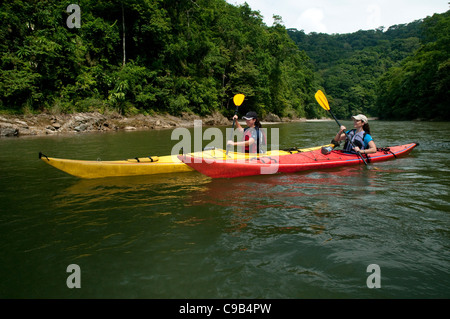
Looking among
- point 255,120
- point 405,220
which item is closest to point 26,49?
point 255,120

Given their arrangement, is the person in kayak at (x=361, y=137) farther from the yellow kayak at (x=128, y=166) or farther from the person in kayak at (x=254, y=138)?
the yellow kayak at (x=128, y=166)

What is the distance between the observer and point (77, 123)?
1490 cm

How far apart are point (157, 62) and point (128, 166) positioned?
1836 cm

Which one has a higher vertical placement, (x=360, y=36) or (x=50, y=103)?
(x=360, y=36)

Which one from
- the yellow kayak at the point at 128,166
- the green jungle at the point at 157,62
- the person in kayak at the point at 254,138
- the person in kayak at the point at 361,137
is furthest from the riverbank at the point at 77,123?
the person in kayak at the point at 361,137

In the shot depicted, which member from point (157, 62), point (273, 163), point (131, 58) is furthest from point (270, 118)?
point (273, 163)

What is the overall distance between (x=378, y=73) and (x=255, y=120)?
91.1 meters

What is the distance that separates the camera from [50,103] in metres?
15.2

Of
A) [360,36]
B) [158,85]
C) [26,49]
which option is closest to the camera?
[26,49]

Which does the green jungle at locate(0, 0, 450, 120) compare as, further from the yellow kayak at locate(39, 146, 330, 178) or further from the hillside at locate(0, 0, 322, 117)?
the yellow kayak at locate(39, 146, 330, 178)

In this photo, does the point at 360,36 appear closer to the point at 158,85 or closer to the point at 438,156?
the point at 158,85

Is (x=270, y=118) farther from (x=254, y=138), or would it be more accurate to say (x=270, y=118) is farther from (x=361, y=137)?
(x=254, y=138)

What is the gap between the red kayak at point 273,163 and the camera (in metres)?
5.20

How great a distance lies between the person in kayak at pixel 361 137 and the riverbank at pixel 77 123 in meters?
13.3
